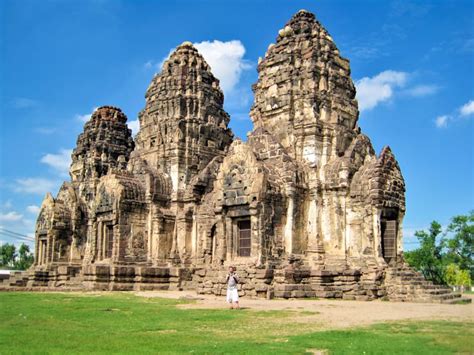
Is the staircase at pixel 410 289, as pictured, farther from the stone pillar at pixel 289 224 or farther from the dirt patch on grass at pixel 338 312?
the stone pillar at pixel 289 224

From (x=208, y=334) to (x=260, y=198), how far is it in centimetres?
1147

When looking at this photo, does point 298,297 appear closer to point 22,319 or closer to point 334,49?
A: point 22,319

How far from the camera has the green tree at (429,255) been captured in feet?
153

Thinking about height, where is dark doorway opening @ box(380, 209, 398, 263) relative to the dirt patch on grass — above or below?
above

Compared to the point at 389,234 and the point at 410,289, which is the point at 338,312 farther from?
the point at 389,234

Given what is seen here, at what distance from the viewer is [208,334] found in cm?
1070

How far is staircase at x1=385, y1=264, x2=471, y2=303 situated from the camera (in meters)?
20.0

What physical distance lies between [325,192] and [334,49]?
291 inches

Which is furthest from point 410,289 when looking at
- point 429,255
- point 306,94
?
point 429,255

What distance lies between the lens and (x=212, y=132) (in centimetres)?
3134

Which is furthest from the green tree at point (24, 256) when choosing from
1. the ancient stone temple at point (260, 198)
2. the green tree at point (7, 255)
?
the ancient stone temple at point (260, 198)

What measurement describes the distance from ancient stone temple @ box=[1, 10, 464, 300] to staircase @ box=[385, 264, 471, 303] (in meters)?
0.05

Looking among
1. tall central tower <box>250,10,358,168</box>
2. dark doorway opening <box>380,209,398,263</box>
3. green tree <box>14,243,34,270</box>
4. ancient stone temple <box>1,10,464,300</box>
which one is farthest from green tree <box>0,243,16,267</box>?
dark doorway opening <box>380,209,398,263</box>

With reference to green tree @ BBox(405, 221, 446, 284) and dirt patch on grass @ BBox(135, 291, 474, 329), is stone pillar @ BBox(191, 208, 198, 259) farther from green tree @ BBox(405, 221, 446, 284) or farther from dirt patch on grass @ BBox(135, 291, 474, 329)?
green tree @ BBox(405, 221, 446, 284)
